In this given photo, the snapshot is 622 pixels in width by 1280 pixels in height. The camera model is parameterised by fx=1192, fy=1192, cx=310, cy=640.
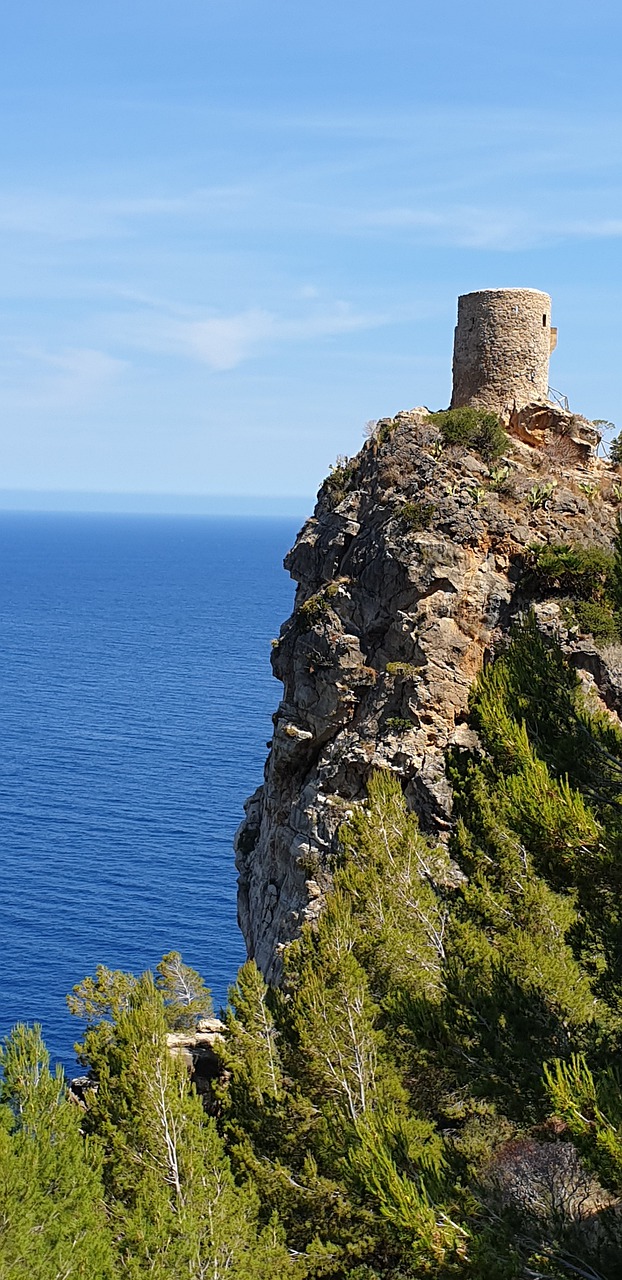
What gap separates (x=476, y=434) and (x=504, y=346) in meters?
3.04

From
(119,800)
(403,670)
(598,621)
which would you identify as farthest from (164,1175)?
(119,800)

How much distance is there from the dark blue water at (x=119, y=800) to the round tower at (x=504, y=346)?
27.4 metres

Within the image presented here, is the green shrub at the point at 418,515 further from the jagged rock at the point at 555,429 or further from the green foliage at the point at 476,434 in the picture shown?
the jagged rock at the point at 555,429

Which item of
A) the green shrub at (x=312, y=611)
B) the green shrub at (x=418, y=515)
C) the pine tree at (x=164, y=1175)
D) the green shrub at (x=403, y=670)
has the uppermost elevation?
the green shrub at (x=418, y=515)

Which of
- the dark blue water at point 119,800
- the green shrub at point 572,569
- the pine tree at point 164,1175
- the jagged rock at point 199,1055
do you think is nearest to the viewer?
the pine tree at point 164,1175

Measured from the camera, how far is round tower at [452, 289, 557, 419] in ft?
109

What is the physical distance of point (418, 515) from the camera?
3112 cm

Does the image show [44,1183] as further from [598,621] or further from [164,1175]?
[598,621]

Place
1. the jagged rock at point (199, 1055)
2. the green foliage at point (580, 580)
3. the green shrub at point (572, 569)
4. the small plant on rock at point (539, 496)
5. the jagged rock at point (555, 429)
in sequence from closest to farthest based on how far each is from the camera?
1. the jagged rock at point (199, 1055)
2. the green foliage at point (580, 580)
3. the green shrub at point (572, 569)
4. the small plant on rock at point (539, 496)
5. the jagged rock at point (555, 429)

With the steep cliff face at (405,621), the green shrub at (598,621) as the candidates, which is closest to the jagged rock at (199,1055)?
the steep cliff face at (405,621)

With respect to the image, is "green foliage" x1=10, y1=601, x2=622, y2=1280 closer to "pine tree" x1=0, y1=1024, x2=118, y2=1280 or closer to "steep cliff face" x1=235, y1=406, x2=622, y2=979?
"pine tree" x1=0, y1=1024, x2=118, y2=1280

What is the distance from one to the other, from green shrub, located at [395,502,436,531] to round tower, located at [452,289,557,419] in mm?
4444

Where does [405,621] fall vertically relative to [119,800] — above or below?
above

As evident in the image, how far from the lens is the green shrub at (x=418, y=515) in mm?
31031
